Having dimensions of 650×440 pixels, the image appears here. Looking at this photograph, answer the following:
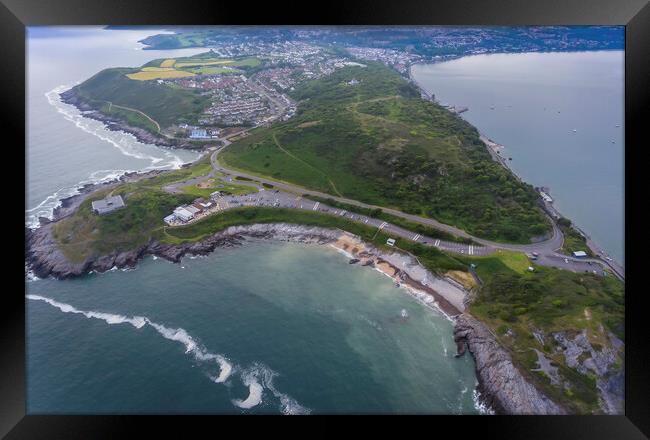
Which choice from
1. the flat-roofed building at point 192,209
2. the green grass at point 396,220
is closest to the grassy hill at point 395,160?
the green grass at point 396,220

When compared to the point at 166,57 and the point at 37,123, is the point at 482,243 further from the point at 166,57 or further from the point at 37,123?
the point at 37,123

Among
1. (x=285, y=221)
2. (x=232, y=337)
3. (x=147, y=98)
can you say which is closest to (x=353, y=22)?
(x=232, y=337)

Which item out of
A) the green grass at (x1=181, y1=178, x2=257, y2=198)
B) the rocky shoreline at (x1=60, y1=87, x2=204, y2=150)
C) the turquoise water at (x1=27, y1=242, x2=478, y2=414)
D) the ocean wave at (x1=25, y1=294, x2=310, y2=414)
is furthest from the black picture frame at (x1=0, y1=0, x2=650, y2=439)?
the rocky shoreline at (x1=60, y1=87, x2=204, y2=150)

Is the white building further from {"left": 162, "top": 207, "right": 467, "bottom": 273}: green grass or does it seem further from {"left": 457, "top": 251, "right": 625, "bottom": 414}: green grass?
{"left": 457, "top": 251, "right": 625, "bottom": 414}: green grass

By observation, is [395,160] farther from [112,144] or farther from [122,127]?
[122,127]

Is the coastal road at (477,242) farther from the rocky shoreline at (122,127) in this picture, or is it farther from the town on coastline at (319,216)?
the rocky shoreline at (122,127)

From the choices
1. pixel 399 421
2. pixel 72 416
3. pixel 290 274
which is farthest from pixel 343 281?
pixel 72 416
